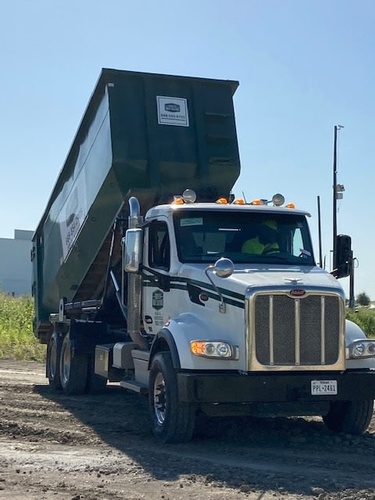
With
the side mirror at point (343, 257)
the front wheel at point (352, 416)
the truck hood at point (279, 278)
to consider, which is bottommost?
the front wheel at point (352, 416)

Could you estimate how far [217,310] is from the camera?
884cm

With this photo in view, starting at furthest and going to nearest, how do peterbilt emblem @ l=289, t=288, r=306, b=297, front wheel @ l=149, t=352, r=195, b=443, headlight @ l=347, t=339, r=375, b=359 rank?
headlight @ l=347, t=339, r=375, b=359 < front wheel @ l=149, t=352, r=195, b=443 < peterbilt emblem @ l=289, t=288, r=306, b=297

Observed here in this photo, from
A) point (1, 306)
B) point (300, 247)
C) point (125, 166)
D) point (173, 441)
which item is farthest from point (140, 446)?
point (1, 306)

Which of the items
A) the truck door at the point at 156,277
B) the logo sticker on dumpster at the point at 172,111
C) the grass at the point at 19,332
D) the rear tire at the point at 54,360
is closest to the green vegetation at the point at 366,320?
the grass at the point at 19,332

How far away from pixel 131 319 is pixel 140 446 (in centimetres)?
212

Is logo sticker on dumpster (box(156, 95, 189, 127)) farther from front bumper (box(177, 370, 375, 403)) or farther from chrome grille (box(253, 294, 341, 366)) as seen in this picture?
front bumper (box(177, 370, 375, 403))

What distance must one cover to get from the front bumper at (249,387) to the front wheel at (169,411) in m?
0.22

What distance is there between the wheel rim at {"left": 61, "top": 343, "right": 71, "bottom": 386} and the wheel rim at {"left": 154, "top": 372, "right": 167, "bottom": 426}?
172 inches

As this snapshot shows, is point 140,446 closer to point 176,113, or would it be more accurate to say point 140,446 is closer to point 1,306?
point 176,113

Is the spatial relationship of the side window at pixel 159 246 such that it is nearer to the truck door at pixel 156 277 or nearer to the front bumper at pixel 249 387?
the truck door at pixel 156 277

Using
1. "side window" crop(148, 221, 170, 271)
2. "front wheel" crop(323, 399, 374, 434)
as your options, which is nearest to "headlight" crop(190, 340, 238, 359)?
"side window" crop(148, 221, 170, 271)

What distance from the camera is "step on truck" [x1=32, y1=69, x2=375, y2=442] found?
8484 millimetres

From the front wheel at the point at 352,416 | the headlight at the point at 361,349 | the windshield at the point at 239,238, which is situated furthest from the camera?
the windshield at the point at 239,238

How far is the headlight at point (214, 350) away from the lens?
27.7 feet
